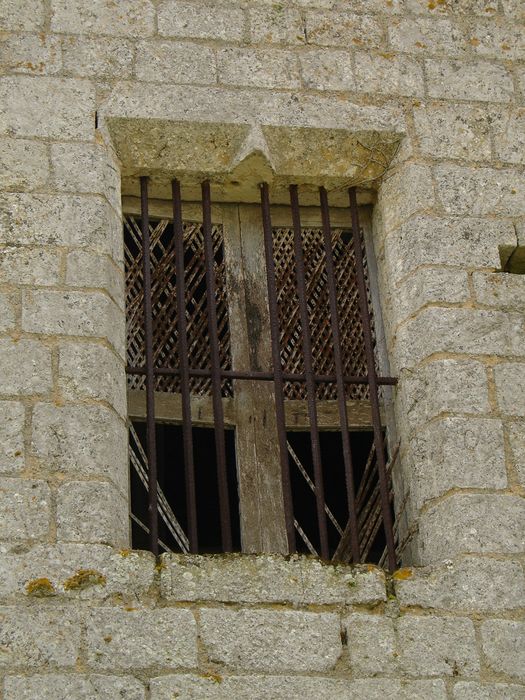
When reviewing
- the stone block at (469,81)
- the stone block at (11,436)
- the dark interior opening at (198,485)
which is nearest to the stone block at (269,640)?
the stone block at (11,436)

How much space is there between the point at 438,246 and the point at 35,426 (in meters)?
1.59

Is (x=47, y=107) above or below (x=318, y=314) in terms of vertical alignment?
above

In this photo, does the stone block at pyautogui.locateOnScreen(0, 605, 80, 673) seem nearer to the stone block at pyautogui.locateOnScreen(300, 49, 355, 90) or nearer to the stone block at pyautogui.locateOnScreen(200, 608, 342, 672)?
the stone block at pyautogui.locateOnScreen(200, 608, 342, 672)

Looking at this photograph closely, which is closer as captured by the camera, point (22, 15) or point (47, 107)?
point (47, 107)

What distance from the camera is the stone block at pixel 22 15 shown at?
555 centimetres

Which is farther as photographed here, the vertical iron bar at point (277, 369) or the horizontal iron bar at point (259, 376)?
the horizontal iron bar at point (259, 376)

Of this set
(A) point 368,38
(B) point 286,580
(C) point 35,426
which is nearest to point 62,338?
(C) point 35,426

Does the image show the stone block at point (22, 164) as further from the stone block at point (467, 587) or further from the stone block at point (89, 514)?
the stone block at point (467, 587)

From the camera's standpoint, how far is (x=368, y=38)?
5.79 metres

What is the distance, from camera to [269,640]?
4582 millimetres

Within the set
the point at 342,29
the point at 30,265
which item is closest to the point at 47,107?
the point at 30,265

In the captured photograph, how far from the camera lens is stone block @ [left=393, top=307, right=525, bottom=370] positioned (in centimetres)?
521

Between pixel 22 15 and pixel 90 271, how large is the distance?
1118 millimetres

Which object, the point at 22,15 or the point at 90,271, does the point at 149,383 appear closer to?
the point at 90,271
